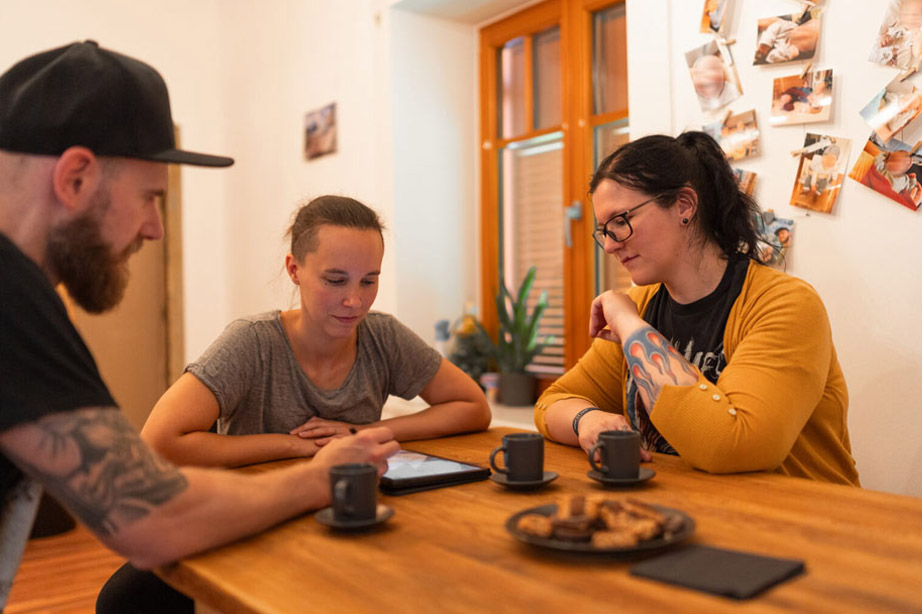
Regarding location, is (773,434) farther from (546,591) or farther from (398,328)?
(398,328)

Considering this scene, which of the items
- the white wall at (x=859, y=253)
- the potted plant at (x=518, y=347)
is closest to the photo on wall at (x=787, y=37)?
the white wall at (x=859, y=253)

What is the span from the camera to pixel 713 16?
2.36 m

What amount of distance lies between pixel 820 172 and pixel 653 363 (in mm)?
999

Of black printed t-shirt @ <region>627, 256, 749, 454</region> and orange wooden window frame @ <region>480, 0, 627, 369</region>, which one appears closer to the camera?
black printed t-shirt @ <region>627, 256, 749, 454</region>

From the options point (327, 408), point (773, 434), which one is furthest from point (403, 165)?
point (773, 434)

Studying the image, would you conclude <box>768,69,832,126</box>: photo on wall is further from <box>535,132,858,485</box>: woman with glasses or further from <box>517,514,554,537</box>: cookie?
<box>517,514,554,537</box>: cookie

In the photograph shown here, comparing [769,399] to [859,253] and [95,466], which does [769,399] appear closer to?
[859,253]

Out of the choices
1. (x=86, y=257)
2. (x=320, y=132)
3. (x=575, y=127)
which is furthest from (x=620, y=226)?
(x=320, y=132)

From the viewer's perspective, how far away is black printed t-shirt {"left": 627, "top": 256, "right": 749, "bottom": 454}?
5.30 ft

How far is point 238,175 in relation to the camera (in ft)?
15.3

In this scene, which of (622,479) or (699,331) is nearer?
(622,479)

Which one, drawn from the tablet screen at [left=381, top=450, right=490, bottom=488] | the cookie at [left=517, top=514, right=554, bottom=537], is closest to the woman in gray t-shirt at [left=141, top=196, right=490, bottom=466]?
the tablet screen at [left=381, top=450, right=490, bottom=488]

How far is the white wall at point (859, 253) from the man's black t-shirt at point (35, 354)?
184cm

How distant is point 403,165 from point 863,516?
2774 mm
